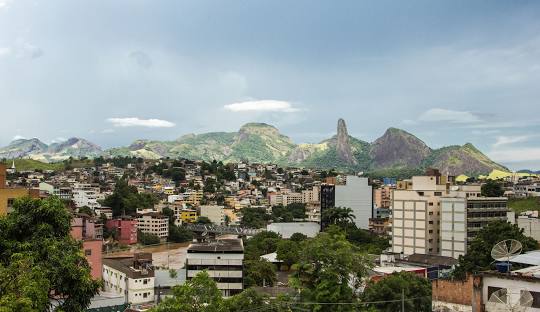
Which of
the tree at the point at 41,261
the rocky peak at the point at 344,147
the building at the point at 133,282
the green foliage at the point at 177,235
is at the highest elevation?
the rocky peak at the point at 344,147

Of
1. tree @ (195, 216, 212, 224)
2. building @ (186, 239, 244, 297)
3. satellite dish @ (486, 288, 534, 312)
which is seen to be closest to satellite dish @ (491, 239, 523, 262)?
satellite dish @ (486, 288, 534, 312)

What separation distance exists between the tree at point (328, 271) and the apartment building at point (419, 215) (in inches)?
771

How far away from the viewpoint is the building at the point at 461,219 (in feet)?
96.6

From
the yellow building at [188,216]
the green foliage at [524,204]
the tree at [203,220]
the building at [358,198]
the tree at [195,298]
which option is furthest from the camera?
the yellow building at [188,216]

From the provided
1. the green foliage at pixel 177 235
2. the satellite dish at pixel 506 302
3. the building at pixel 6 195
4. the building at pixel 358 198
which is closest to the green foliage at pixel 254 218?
the green foliage at pixel 177 235

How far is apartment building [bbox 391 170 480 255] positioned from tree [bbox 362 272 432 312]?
14765mm

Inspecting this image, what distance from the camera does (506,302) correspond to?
8234 mm

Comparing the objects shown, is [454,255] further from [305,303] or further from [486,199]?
[305,303]

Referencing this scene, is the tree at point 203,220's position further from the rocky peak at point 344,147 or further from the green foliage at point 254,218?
the rocky peak at point 344,147

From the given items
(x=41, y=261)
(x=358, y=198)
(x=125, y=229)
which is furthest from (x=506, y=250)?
→ (x=125, y=229)

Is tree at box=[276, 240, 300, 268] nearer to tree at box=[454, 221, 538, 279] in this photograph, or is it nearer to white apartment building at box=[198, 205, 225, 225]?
tree at box=[454, 221, 538, 279]

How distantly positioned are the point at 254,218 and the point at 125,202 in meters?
14.4

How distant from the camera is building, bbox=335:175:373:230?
47938 millimetres

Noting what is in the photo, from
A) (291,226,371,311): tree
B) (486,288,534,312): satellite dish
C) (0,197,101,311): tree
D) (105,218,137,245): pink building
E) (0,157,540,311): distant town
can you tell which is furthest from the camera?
(105,218,137,245): pink building
